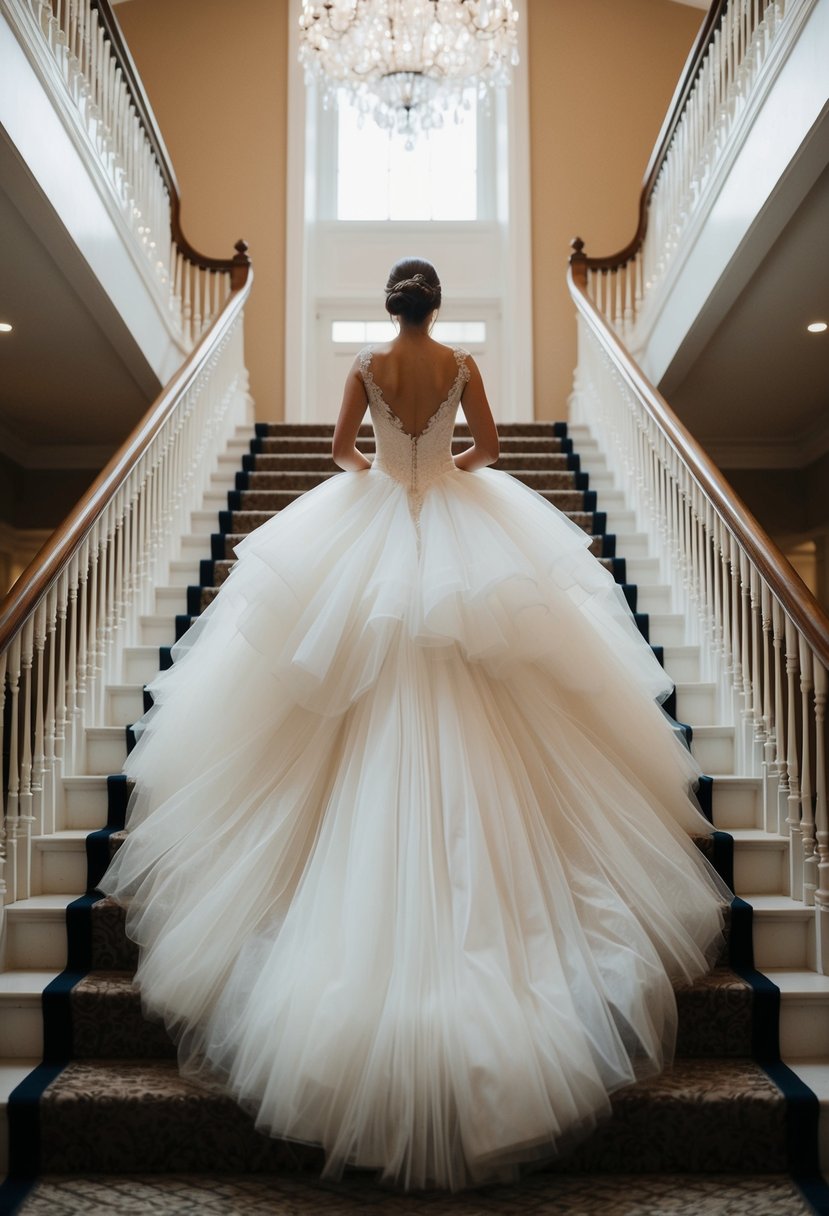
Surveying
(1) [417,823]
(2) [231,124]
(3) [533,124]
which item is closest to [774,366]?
(3) [533,124]

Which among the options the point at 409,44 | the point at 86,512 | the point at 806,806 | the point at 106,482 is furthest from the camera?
the point at 409,44

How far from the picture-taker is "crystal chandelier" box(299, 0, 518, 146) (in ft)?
21.2

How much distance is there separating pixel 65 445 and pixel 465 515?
19.9ft

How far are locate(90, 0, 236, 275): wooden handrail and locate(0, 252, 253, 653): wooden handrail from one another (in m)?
1.59

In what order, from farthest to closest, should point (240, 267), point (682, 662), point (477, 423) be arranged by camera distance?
point (240, 267) < point (682, 662) < point (477, 423)

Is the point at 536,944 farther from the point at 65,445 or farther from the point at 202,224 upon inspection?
the point at 202,224

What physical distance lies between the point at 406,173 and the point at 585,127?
1631 millimetres

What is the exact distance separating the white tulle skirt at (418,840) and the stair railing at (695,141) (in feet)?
9.61

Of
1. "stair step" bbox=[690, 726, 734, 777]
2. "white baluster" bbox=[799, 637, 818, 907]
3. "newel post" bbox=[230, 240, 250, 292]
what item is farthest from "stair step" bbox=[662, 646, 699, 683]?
"newel post" bbox=[230, 240, 250, 292]

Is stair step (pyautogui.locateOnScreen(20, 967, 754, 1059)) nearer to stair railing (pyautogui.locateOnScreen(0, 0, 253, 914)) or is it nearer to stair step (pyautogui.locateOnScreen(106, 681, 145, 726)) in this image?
stair railing (pyautogui.locateOnScreen(0, 0, 253, 914))

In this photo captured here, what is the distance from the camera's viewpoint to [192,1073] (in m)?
2.25

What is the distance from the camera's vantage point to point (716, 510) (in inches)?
139

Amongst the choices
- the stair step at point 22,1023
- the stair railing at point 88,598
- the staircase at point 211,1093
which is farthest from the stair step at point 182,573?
the stair step at point 22,1023

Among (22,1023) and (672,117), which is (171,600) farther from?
(672,117)
